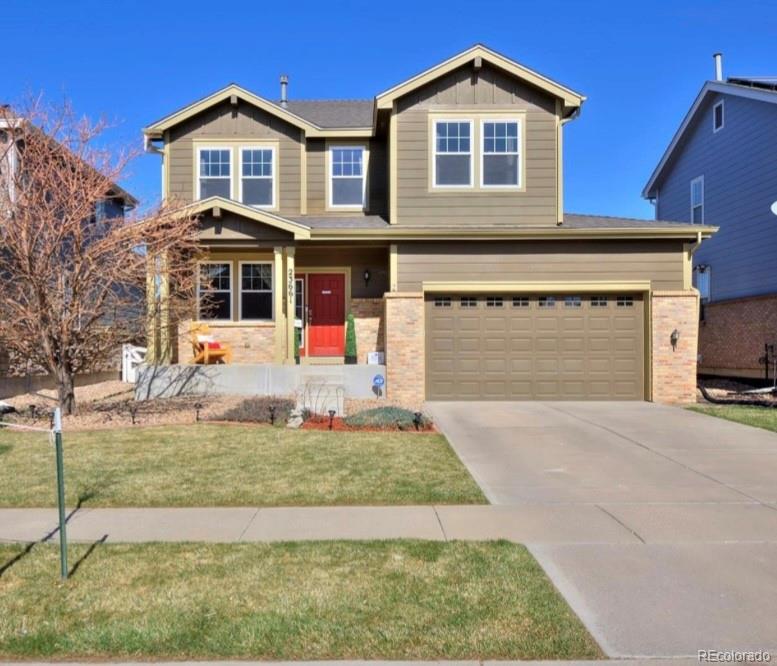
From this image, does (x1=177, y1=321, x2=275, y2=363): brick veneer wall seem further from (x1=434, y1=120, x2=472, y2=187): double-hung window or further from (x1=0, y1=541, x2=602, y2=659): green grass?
(x1=0, y1=541, x2=602, y2=659): green grass

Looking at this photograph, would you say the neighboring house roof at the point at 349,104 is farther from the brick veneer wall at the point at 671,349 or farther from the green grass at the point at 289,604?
the green grass at the point at 289,604

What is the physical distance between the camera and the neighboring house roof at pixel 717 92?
62.7ft

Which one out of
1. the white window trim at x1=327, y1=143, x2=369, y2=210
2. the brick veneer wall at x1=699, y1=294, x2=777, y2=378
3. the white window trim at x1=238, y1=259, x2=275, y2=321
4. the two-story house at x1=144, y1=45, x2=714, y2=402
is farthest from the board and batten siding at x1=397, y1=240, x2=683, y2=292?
the brick veneer wall at x1=699, y1=294, x2=777, y2=378

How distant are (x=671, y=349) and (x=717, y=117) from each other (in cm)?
1141

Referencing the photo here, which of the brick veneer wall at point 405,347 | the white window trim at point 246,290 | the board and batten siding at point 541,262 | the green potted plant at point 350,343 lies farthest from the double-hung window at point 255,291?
the board and batten siding at point 541,262

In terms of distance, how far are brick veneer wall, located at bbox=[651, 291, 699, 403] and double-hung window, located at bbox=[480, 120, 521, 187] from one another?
4315 mm

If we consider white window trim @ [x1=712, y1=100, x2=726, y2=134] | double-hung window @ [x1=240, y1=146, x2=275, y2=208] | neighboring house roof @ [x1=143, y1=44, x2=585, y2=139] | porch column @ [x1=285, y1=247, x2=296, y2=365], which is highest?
white window trim @ [x1=712, y1=100, x2=726, y2=134]

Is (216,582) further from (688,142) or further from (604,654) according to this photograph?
(688,142)

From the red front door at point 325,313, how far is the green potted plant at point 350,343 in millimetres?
1356

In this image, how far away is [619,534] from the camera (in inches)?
219

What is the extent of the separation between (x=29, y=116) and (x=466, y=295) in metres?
9.50

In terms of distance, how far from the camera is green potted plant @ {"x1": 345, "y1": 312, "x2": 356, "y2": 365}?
49.7 ft

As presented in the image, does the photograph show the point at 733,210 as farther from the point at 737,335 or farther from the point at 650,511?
the point at 650,511

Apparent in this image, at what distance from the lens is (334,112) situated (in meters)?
18.8
